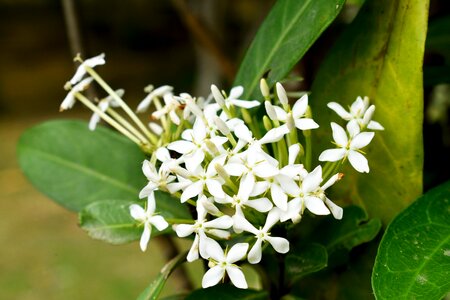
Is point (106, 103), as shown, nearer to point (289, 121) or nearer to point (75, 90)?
point (75, 90)

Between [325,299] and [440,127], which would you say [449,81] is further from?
[325,299]

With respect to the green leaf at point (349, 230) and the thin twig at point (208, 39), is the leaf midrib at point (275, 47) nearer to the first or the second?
the green leaf at point (349, 230)

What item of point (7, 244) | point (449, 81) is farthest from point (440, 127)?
point (7, 244)

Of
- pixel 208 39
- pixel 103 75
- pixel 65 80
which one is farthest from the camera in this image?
pixel 65 80

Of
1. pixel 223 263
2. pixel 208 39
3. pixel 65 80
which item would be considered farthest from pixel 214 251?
pixel 65 80

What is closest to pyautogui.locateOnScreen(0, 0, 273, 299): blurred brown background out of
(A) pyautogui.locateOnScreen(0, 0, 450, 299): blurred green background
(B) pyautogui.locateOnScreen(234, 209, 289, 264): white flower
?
(A) pyautogui.locateOnScreen(0, 0, 450, 299): blurred green background
